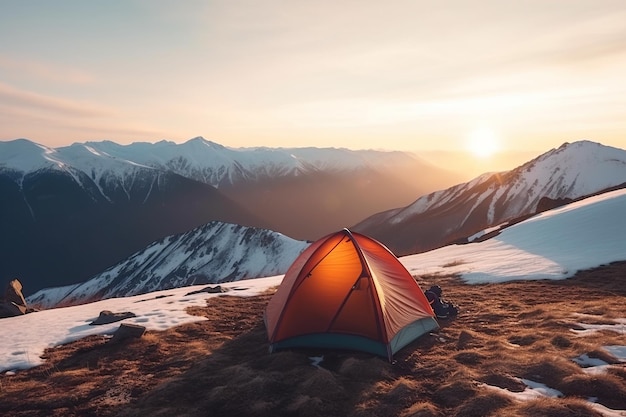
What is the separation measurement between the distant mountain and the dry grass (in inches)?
3856

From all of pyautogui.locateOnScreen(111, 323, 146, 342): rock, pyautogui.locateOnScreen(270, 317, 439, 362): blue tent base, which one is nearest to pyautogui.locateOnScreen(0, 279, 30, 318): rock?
pyautogui.locateOnScreen(111, 323, 146, 342): rock

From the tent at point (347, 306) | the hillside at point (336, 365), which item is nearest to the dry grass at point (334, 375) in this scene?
the hillside at point (336, 365)

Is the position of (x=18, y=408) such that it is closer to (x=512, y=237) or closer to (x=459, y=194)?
(x=512, y=237)

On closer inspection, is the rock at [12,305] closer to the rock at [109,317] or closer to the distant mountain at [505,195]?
the rock at [109,317]

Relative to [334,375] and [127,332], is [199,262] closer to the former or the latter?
[127,332]

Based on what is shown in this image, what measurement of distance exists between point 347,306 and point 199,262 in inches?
4820

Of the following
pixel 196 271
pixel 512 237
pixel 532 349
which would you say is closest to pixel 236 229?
pixel 196 271

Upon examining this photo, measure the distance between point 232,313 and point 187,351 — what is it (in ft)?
18.6

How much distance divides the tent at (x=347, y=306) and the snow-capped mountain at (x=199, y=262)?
96.9 m

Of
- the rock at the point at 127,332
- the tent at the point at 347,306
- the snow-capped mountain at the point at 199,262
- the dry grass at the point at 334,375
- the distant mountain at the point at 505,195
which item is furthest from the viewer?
the distant mountain at the point at 505,195

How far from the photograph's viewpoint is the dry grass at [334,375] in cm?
891

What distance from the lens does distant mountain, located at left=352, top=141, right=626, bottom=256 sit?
120375mm

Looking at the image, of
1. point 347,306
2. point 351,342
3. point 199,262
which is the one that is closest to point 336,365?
point 351,342

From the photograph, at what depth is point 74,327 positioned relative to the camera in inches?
667
